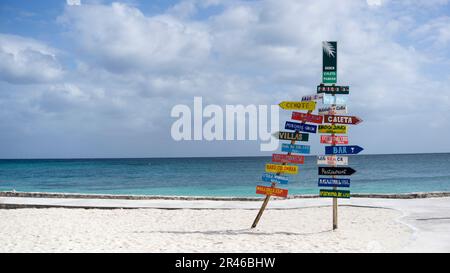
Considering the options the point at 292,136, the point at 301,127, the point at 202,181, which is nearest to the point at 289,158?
the point at 292,136

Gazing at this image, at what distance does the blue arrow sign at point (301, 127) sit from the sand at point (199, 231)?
99.8 inches

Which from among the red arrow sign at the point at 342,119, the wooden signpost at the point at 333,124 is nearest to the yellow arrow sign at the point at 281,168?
the wooden signpost at the point at 333,124

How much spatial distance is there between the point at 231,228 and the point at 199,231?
0.94m

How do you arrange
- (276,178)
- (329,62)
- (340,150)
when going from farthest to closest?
(276,178), (329,62), (340,150)

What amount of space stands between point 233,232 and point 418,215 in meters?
5.86

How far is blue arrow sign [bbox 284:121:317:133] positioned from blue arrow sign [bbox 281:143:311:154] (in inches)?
16.1

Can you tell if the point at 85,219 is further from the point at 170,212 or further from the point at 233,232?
the point at 233,232

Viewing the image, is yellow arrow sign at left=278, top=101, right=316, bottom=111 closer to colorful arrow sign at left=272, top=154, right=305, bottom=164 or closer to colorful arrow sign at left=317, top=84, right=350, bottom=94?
colorful arrow sign at left=317, top=84, right=350, bottom=94

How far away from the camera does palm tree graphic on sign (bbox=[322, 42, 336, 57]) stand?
35.6 feet

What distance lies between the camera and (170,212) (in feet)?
48.5

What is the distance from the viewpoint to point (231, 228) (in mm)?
11375

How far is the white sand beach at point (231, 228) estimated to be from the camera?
876 centimetres

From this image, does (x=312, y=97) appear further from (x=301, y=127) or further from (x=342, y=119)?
(x=342, y=119)
